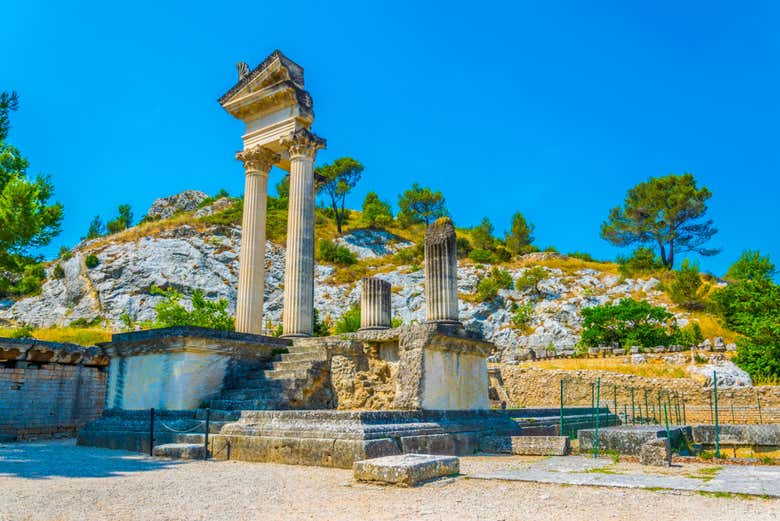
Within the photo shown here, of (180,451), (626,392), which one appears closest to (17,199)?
(180,451)

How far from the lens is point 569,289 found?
47.9 meters

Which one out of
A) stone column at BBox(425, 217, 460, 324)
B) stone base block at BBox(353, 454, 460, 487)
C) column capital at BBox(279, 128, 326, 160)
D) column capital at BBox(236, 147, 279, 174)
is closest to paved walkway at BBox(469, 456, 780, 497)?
stone base block at BBox(353, 454, 460, 487)

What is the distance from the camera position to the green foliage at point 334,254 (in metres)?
51.9

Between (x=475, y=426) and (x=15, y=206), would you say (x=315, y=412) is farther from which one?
(x=15, y=206)

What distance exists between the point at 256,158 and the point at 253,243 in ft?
8.08

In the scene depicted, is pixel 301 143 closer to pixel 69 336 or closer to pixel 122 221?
pixel 69 336

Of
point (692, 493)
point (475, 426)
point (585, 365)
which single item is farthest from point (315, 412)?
point (585, 365)

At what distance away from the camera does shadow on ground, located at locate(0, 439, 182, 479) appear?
6.57m

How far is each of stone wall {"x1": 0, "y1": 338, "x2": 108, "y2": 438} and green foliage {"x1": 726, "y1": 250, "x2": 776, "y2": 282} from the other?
133ft

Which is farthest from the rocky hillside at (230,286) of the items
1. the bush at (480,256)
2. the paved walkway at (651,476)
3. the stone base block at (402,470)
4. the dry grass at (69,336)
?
the stone base block at (402,470)

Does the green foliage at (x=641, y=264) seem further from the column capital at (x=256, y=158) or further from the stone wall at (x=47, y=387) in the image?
the stone wall at (x=47, y=387)

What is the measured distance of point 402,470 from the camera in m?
5.37

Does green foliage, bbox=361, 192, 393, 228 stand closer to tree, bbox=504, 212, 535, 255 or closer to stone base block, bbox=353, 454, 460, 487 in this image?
tree, bbox=504, 212, 535, 255

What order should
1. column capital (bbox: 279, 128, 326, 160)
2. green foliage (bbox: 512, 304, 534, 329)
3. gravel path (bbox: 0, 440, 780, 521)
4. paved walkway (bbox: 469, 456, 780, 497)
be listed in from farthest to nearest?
green foliage (bbox: 512, 304, 534, 329)
column capital (bbox: 279, 128, 326, 160)
paved walkway (bbox: 469, 456, 780, 497)
gravel path (bbox: 0, 440, 780, 521)
